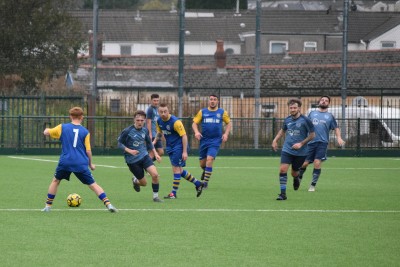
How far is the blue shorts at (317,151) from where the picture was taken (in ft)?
71.5

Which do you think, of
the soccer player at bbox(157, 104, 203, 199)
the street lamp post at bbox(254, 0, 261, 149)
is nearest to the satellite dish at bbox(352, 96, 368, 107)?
the street lamp post at bbox(254, 0, 261, 149)

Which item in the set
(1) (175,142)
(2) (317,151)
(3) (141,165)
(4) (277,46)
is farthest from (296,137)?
(4) (277,46)

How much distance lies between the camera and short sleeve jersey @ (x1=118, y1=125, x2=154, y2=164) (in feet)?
59.5

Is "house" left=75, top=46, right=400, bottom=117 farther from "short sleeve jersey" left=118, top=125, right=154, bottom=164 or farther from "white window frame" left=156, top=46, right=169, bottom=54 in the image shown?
"short sleeve jersey" left=118, top=125, right=154, bottom=164

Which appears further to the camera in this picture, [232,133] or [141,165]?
[232,133]

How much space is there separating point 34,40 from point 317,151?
83.5 feet

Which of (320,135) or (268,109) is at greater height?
(268,109)

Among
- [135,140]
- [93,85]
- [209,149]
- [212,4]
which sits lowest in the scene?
[209,149]

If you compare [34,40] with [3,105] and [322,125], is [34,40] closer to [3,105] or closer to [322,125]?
[3,105]

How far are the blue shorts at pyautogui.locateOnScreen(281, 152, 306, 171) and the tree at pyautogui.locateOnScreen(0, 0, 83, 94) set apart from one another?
81.4 ft

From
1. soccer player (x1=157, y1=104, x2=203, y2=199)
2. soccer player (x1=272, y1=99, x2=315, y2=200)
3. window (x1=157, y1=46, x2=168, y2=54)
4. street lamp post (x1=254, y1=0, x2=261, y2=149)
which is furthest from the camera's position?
window (x1=157, y1=46, x2=168, y2=54)

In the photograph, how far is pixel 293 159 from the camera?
1962cm

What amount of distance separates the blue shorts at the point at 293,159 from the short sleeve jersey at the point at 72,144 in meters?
4.77

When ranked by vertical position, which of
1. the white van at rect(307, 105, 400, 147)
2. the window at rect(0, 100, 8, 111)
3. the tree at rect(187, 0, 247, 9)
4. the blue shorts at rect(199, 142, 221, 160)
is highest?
the tree at rect(187, 0, 247, 9)
